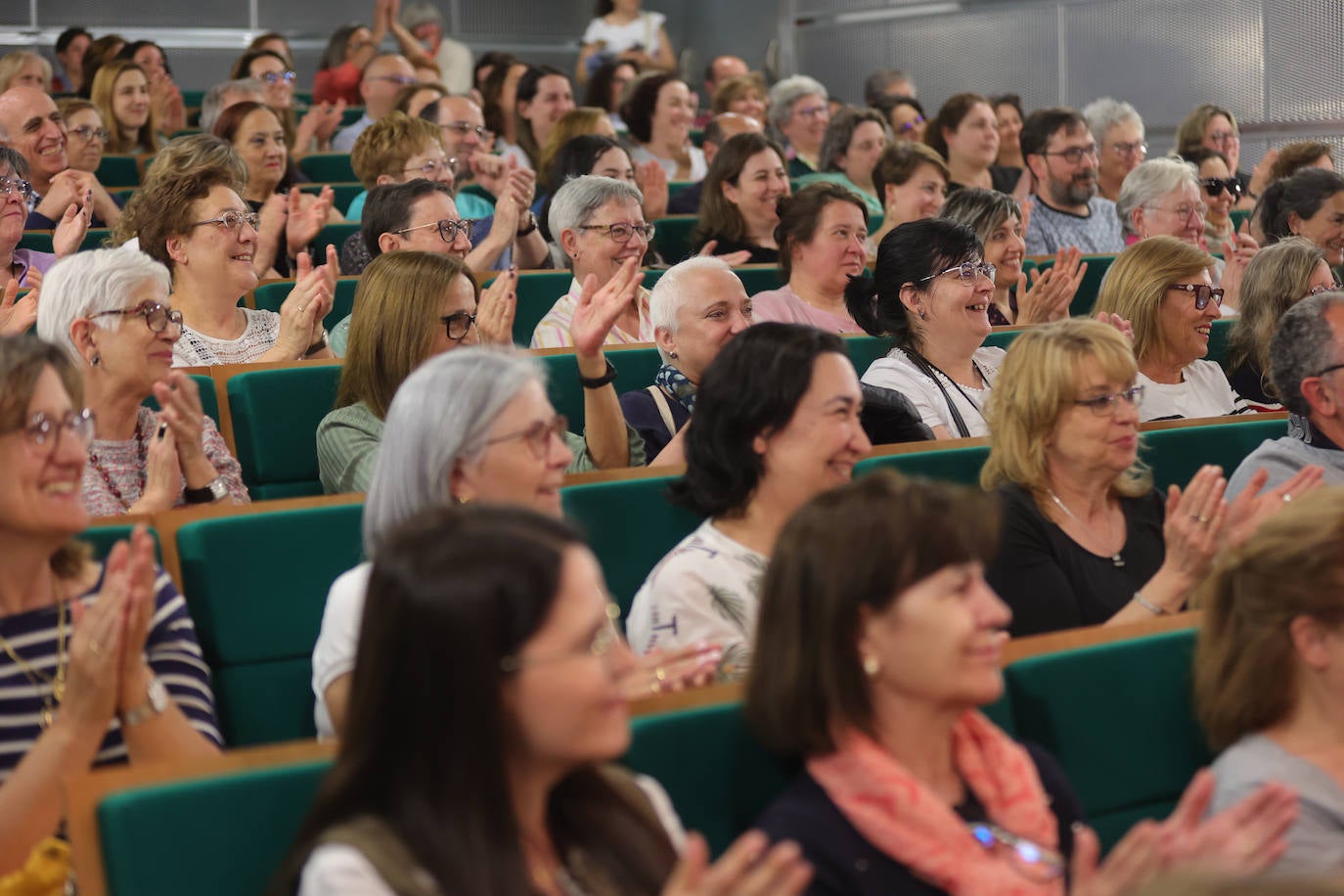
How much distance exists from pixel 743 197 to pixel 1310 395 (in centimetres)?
209

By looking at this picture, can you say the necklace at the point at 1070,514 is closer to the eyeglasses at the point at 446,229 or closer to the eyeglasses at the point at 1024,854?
the eyeglasses at the point at 1024,854

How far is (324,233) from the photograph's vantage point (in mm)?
4344

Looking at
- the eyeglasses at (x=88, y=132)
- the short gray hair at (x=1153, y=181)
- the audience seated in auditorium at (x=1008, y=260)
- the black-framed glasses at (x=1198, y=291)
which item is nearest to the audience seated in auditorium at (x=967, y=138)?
the short gray hair at (x=1153, y=181)

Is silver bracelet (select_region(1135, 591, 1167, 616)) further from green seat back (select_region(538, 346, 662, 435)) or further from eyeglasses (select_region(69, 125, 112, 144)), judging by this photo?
eyeglasses (select_region(69, 125, 112, 144))

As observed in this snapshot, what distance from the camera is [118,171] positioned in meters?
5.34

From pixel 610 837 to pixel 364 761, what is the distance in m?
0.21

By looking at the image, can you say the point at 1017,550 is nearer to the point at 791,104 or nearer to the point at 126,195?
the point at 126,195

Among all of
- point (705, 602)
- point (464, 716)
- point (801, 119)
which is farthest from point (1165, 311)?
point (801, 119)

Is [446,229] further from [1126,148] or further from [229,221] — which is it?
[1126,148]

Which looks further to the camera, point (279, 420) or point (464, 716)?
point (279, 420)

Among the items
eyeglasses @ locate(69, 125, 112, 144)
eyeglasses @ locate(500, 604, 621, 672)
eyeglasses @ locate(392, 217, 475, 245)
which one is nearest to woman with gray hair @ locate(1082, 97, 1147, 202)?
eyeglasses @ locate(392, 217, 475, 245)

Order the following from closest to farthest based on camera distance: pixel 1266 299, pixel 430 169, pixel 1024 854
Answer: pixel 1024 854
pixel 1266 299
pixel 430 169

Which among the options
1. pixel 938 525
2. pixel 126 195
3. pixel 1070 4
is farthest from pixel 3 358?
pixel 1070 4

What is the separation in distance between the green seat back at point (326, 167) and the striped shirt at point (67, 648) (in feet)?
14.5
